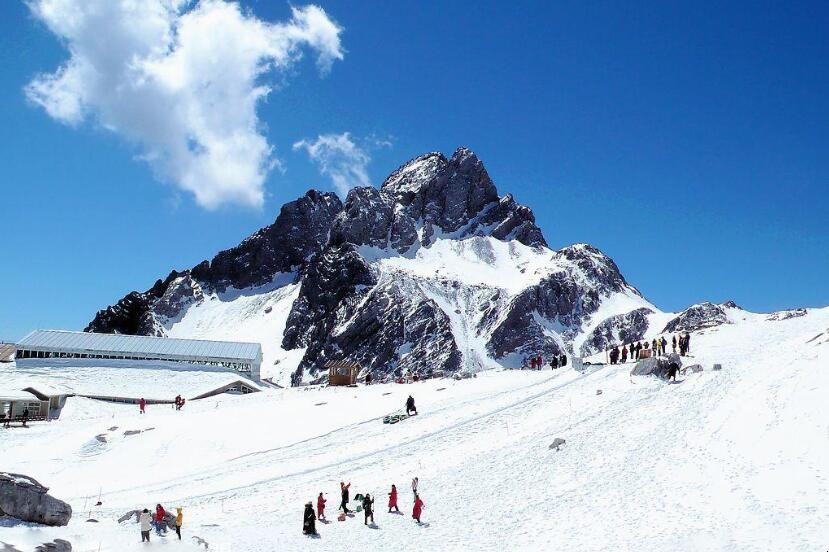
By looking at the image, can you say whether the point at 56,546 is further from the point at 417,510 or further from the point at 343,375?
the point at 343,375

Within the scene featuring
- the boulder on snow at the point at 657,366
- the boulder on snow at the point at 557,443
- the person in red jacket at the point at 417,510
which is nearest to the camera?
the person in red jacket at the point at 417,510

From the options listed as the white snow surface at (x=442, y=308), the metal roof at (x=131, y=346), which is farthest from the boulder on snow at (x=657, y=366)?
the white snow surface at (x=442, y=308)

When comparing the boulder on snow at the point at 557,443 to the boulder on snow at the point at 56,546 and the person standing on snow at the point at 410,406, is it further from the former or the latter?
the boulder on snow at the point at 56,546

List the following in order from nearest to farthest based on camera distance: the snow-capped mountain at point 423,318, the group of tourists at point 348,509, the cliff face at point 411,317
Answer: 1. the group of tourists at point 348,509
2. the cliff face at point 411,317
3. the snow-capped mountain at point 423,318

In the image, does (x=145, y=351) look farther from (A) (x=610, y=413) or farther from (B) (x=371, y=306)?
(B) (x=371, y=306)

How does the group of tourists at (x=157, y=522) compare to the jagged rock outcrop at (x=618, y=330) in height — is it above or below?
below

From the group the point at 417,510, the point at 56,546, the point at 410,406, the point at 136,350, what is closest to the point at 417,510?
the point at 417,510

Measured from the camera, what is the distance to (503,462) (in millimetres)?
31797

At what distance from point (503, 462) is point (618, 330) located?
153 metres

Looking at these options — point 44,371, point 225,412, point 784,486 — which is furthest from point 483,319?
point 784,486

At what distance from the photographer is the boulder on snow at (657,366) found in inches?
1636

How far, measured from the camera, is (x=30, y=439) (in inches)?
1907

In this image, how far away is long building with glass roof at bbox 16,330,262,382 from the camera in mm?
88688

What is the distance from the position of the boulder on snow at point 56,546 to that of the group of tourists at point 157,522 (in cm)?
293
